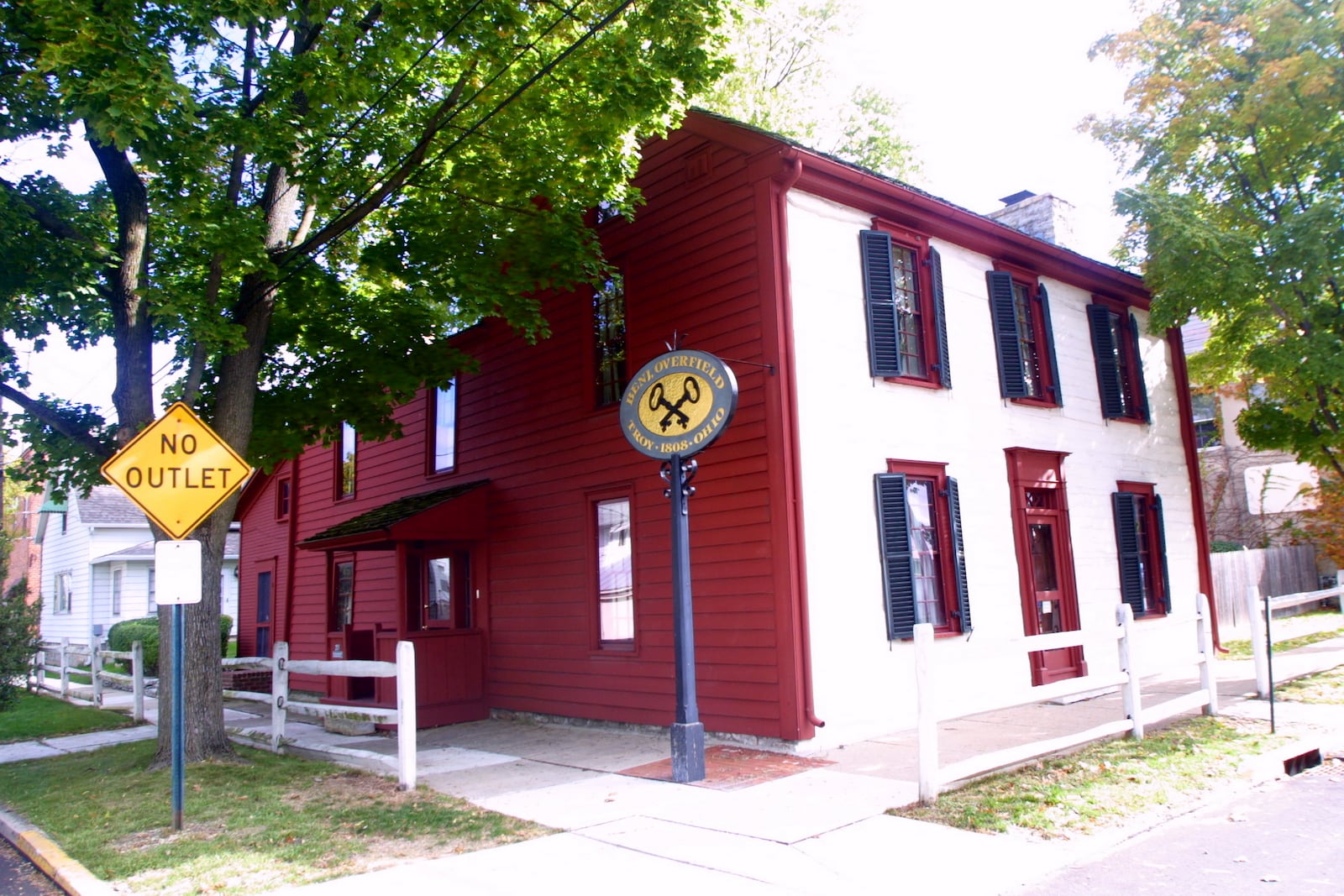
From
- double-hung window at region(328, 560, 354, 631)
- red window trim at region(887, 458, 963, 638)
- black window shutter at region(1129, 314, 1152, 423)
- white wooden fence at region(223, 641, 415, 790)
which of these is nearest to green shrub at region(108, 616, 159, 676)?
double-hung window at region(328, 560, 354, 631)

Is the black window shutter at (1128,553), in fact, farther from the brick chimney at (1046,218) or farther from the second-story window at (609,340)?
the second-story window at (609,340)

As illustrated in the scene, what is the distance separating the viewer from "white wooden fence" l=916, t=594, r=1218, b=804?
7.00 meters

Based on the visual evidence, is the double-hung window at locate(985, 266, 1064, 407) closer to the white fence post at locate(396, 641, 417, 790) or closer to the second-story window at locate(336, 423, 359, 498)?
the white fence post at locate(396, 641, 417, 790)

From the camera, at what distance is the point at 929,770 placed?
7.00 metres

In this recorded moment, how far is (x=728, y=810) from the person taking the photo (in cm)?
728

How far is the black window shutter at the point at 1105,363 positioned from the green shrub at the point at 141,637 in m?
19.5

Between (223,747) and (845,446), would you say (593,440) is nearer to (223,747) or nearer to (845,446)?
(845,446)

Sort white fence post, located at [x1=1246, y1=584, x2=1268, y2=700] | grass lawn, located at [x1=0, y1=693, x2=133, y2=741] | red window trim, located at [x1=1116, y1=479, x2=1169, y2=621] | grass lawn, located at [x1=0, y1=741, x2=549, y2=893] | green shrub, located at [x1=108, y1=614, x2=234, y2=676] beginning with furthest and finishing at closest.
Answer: green shrub, located at [x1=108, y1=614, x2=234, y2=676] → red window trim, located at [x1=1116, y1=479, x2=1169, y2=621] → grass lawn, located at [x1=0, y1=693, x2=133, y2=741] → white fence post, located at [x1=1246, y1=584, x2=1268, y2=700] → grass lawn, located at [x1=0, y1=741, x2=549, y2=893]

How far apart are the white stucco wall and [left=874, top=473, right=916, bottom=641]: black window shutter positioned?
11 cm

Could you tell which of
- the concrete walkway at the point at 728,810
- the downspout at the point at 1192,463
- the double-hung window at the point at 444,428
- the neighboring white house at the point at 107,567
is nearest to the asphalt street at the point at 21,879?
the concrete walkway at the point at 728,810

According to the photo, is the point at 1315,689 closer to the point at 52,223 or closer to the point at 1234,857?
the point at 1234,857

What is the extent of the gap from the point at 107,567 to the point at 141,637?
30.6 feet

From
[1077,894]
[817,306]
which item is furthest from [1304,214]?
[1077,894]

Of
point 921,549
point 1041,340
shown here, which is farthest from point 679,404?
point 1041,340
